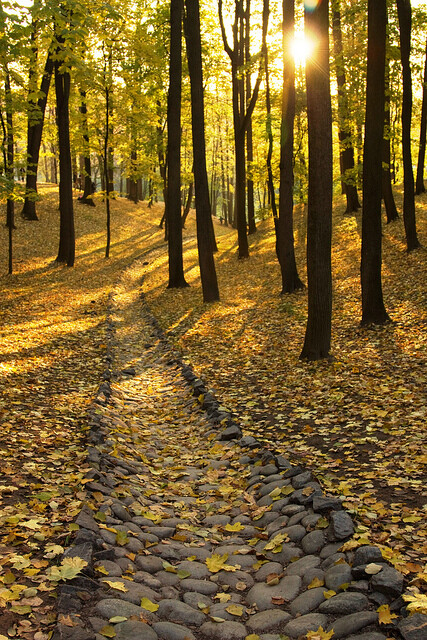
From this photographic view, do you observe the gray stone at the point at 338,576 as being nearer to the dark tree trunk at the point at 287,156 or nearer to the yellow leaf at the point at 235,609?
the yellow leaf at the point at 235,609

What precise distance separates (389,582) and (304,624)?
60cm

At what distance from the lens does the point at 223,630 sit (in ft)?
11.1

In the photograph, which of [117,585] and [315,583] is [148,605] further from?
[315,583]

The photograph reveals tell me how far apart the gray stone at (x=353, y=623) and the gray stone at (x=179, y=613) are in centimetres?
89

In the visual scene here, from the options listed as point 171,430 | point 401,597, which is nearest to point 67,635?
point 401,597

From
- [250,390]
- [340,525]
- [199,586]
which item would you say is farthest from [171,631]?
[250,390]

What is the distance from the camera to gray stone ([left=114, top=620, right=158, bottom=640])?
311 cm

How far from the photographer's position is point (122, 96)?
24594 mm

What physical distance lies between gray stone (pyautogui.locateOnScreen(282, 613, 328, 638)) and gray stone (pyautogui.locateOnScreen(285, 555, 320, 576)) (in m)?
0.53

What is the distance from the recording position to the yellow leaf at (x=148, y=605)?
11.4 ft

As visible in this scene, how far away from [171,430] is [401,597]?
14.7 ft

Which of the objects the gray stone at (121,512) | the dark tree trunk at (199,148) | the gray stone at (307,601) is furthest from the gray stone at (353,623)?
the dark tree trunk at (199,148)

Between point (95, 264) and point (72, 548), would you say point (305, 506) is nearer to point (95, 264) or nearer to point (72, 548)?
point (72, 548)

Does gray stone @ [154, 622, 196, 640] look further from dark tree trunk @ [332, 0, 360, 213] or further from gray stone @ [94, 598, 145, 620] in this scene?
dark tree trunk @ [332, 0, 360, 213]
